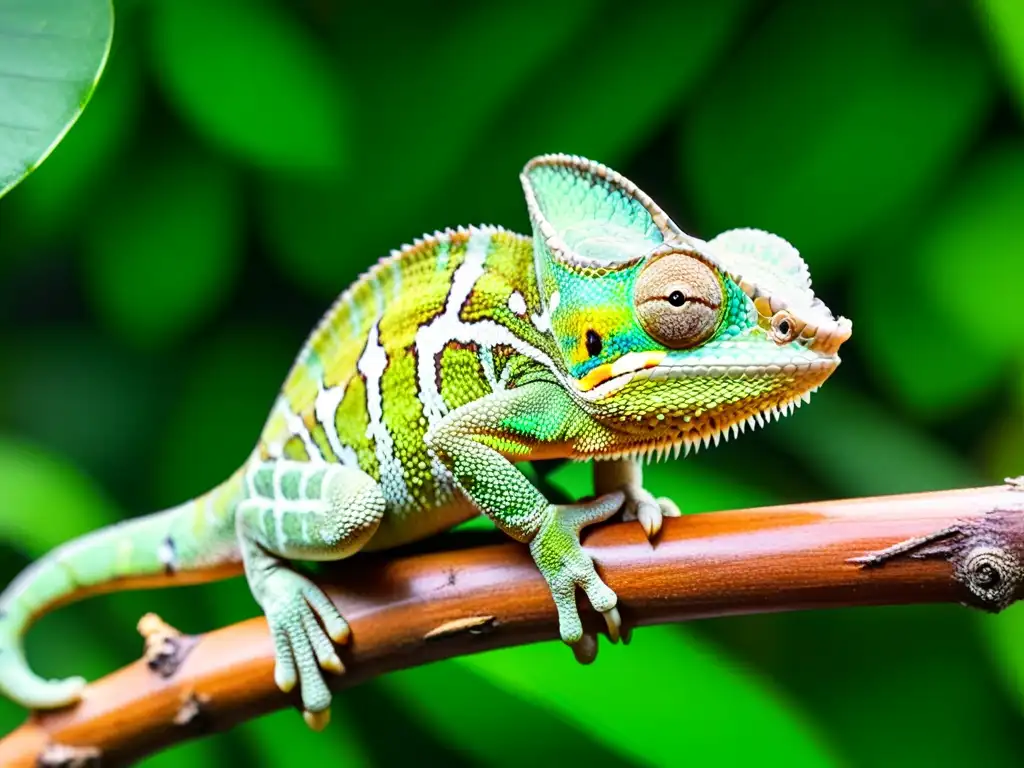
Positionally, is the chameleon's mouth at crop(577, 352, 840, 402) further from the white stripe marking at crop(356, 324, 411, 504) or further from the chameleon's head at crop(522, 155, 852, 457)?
the white stripe marking at crop(356, 324, 411, 504)

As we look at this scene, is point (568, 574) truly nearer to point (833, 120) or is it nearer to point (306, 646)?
point (306, 646)

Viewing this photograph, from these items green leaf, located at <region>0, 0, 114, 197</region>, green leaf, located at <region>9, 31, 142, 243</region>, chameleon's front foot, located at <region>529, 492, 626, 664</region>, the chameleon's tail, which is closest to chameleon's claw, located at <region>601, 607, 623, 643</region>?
chameleon's front foot, located at <region>529, 492, 626, 664</region>

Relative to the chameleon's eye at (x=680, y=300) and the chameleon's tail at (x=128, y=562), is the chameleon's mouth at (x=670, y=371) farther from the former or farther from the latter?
the chameleon's tail at (x=128, y=562)

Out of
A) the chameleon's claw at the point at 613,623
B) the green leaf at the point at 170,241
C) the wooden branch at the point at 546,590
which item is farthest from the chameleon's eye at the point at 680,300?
the green leaf at the point at 170,241

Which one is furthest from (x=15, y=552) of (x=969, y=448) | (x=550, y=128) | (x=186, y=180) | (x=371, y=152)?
(x=969, y=448)

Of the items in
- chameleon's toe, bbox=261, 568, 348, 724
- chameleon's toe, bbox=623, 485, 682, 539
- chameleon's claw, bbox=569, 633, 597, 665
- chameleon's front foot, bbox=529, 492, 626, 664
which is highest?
chameleon's toe, bbox=623, 485, 682, 539

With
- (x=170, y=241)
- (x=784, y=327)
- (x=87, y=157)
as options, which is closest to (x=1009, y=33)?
(x=784, y=327)
